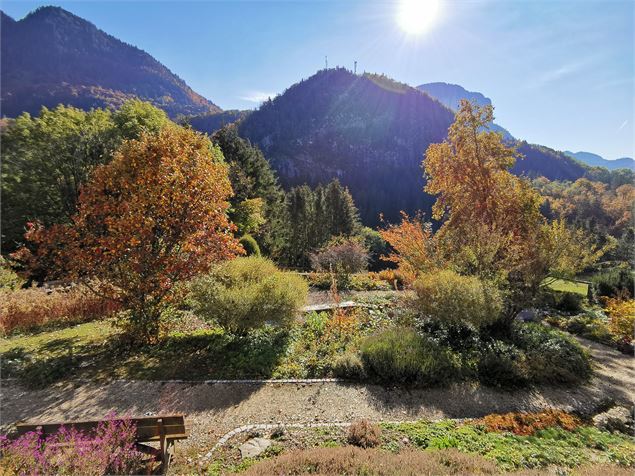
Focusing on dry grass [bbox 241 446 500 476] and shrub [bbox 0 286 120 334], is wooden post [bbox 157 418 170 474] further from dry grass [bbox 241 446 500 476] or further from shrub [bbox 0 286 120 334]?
shrub [bbox 0 286 120 334]

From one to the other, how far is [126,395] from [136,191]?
4.78m

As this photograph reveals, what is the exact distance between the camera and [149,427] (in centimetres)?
443

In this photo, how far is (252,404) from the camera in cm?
630

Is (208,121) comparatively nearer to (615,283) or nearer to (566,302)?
A: (566,302)

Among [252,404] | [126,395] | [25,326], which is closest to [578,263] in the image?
[252,404]

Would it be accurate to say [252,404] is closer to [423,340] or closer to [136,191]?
[423,340]

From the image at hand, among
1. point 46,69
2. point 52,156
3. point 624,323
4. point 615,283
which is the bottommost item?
point 615,283

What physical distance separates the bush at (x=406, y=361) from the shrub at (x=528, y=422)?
145 centimetres

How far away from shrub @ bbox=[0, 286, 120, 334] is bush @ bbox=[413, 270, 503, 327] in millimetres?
11101

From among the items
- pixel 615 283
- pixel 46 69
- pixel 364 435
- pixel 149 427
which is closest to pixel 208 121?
pixel 46 69

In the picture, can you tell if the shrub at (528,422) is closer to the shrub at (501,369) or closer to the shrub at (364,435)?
the shrub at (501,369)

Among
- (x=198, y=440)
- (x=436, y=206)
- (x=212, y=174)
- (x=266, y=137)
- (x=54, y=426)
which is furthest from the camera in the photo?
(x=266, y=137)

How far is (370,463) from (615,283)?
890 inches

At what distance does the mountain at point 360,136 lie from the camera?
130 m
